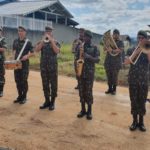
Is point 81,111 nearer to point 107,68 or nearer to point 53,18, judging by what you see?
point 107,68

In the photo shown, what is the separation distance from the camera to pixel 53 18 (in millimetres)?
36031

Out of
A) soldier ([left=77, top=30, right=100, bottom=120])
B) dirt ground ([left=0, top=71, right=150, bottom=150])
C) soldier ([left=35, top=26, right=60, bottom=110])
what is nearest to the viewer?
dirt ground ([left=0, top=71, right=150, bottom=150])

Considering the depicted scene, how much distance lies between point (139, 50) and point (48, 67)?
251cm

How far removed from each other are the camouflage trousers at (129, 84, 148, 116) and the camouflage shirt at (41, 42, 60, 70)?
2.18 m

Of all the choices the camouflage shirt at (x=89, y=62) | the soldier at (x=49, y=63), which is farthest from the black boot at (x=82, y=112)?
the soldier at (x=49, y=63)

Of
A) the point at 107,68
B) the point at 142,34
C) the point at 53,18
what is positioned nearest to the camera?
the point at 142,34

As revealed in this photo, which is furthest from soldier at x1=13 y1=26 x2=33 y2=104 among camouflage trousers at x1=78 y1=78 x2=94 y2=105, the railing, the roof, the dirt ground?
the roof

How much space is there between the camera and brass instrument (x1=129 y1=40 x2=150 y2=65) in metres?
8.35

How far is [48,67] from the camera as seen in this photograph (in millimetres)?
10031

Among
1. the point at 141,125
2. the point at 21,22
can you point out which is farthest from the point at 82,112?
the point at 21,22

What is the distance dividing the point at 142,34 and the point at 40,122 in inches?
113

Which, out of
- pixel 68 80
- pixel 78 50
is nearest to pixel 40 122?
pixel 78 50

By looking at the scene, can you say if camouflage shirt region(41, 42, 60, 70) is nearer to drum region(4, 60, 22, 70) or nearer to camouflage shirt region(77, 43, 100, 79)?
drum region(4, 60, 22, 70)

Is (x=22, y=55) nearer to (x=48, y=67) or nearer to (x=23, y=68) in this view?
(x=23, y=68)
